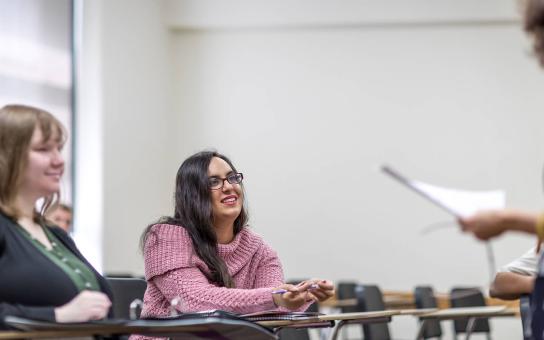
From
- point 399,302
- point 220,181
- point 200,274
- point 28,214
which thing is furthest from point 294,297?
point 399,302

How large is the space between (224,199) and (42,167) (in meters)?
1.23

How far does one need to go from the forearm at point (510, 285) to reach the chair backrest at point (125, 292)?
1235 mm

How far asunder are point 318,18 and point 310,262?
84.9 inches

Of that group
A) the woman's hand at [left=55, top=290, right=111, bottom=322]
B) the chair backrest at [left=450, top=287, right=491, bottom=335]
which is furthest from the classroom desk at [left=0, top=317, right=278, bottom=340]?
the chair backrest at [left=450, top=287, right=491, bottom=335]

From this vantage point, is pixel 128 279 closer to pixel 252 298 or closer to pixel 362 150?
pixel 252 298

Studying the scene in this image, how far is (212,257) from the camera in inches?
134

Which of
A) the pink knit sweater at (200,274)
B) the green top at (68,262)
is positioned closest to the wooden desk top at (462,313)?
the pink knit sweater at (200,274)

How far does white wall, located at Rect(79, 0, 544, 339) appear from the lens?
340 inches

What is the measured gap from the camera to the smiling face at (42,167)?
7.79 ft

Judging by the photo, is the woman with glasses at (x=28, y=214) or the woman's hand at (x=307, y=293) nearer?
the woman with glasses at (x=28, y=214)

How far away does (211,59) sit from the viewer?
358 inches

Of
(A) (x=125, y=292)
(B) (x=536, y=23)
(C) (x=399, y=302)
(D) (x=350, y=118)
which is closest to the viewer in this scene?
(B) (x=536, y=23)

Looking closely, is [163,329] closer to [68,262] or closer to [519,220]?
[68,262]

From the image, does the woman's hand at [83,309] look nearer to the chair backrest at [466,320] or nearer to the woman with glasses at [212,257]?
the woman with glasses at [212,257]
